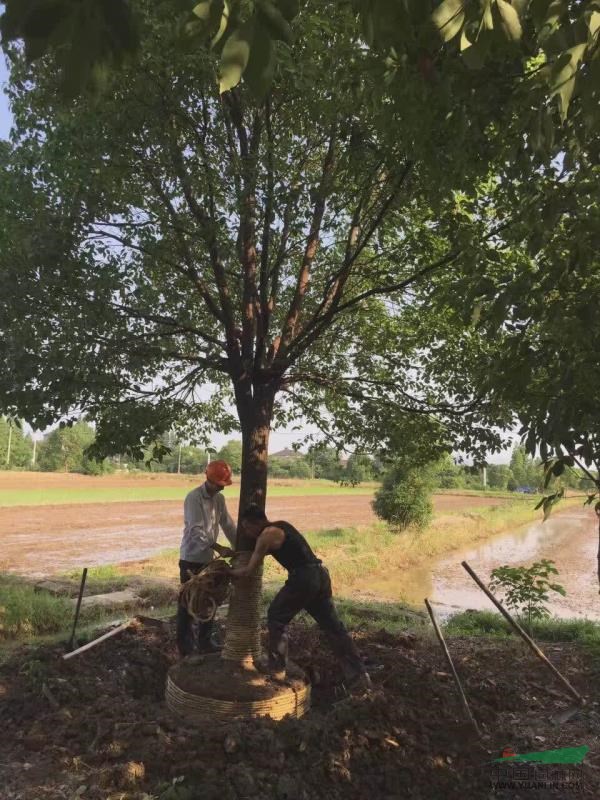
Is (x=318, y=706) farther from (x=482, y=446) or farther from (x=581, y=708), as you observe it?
(x=482, y=446)

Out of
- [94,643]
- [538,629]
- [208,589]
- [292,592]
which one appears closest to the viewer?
[292,592]

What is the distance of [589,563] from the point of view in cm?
2250

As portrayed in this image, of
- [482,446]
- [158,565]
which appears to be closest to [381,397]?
[482,446]

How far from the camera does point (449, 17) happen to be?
4.25 ft

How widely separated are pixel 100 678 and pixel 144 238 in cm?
352

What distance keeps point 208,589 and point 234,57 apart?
412cm

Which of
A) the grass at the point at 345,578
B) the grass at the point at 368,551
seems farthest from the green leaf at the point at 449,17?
the grass at the point at 368,551

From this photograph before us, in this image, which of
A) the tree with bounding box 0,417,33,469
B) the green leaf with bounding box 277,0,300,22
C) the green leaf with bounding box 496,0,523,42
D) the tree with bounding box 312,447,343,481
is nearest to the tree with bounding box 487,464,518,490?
the tree with bounding box 0,417,33,469

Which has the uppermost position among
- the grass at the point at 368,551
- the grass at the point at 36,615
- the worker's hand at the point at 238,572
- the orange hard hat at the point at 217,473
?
the orange hard hat at the point at 217,473

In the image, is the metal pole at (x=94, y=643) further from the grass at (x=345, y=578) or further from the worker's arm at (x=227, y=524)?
the grass at (x=345, y=578)

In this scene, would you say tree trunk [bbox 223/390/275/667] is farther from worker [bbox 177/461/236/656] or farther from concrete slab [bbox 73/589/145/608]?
concrete slab [bbox 73/589/145/608]

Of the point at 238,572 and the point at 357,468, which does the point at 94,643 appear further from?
the point at 357,468

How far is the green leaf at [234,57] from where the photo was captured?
108cm

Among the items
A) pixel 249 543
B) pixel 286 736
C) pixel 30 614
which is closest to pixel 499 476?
pixel 30 614
